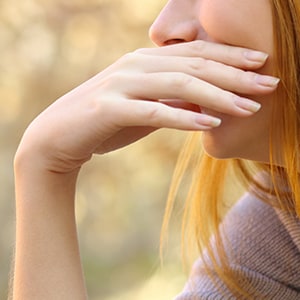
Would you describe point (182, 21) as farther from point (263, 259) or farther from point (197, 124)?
point (263, 259)

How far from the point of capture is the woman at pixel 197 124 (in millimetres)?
1122

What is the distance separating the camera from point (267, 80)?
1.11 m

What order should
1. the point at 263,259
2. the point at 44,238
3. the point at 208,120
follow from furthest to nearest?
the point at 263,259 < the point at 44,238 < the point at 208,120

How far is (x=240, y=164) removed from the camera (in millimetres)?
1543

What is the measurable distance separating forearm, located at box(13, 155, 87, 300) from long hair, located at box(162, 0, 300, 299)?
0.20 m

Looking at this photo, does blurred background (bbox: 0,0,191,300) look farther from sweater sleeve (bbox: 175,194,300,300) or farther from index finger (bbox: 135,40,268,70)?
index finger (bbox: 135,40,268,70)

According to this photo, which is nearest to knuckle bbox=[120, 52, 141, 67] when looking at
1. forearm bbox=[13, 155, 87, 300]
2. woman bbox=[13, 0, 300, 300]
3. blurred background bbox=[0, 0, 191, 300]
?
woman bbox=[13, 0, 300, 300]

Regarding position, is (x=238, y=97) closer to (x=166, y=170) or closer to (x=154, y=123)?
(x=154, y=123)

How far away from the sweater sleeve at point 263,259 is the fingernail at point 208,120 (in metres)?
0.43

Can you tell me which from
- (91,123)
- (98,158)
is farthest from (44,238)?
Result: (98,158)

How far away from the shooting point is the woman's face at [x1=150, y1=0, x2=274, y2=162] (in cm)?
113

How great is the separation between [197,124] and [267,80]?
11cm

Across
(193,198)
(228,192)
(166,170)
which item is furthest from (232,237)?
(166,170)

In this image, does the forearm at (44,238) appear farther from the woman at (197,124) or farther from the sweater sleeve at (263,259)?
the sweater sleeve at (263,259)
